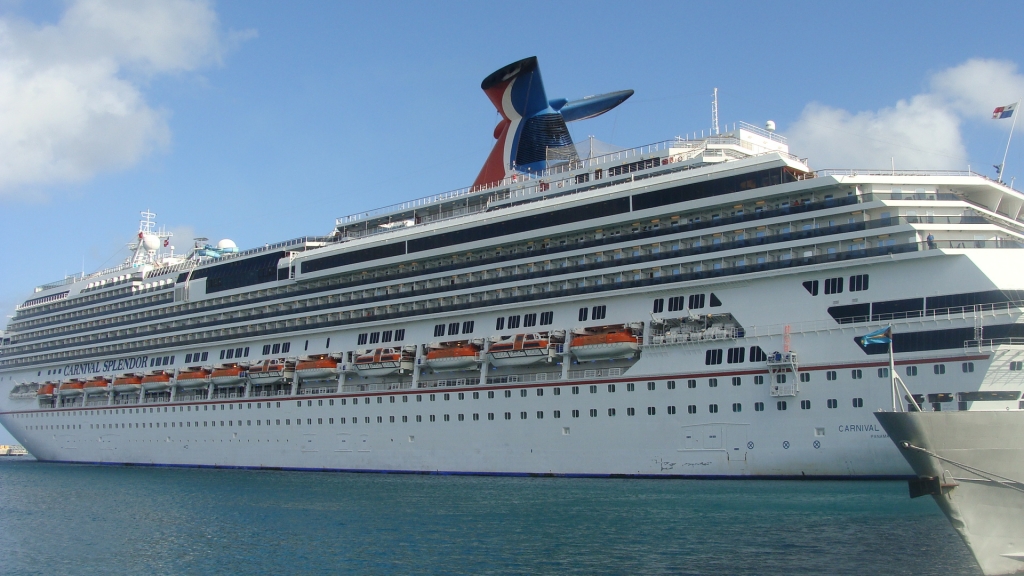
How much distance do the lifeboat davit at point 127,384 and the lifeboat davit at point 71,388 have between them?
162 inches

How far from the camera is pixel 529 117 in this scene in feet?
159

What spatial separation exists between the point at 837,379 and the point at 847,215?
5.87m

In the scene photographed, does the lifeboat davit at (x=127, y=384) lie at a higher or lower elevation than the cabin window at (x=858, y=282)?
lower

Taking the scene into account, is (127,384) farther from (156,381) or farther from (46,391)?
(46,391)

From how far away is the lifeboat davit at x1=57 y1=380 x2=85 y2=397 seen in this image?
192 ft

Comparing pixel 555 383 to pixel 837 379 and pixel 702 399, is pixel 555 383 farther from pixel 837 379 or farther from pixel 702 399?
pixel 837 379

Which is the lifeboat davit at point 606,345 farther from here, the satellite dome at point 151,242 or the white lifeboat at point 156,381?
the satellite dome at point 151,242

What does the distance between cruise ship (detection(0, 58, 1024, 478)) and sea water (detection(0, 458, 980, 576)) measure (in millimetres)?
2309

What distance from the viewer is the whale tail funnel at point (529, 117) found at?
156 feet

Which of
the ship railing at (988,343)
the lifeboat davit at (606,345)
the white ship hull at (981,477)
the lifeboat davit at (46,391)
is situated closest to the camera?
the white ship hull at (981,477)

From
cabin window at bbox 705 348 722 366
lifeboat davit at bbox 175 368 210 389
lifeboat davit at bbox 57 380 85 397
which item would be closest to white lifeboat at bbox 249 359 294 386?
lifeboat davit at bbox 175 368 210 389

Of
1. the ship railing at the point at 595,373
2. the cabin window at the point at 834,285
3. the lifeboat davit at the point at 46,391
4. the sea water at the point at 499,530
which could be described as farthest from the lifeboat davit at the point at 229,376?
the cabin window at the point at 834,285

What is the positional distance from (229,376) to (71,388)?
1711 centimetres

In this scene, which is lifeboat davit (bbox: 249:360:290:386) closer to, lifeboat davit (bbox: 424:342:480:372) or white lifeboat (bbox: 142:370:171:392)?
white lifeboat (bbox: 142:370:171:392)
